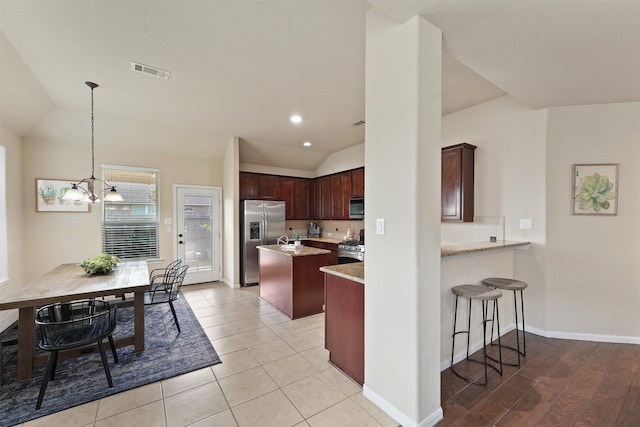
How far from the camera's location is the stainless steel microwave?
527 centimetres

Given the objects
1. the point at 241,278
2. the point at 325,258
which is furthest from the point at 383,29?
the point at 241,278

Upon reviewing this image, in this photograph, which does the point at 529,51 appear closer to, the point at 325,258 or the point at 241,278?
the point at 325,258

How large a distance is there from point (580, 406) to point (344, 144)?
194 inches

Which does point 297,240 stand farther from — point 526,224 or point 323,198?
point 526,224

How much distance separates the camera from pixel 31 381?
2316 millimetres

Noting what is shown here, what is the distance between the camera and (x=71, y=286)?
263cm

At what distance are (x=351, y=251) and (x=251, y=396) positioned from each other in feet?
10.1

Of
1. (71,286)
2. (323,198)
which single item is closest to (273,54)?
(71,286)

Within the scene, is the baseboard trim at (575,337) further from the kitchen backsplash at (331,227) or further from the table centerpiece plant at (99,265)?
the table centerpiece plant at (99,265)

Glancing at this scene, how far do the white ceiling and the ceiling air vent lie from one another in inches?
3.4

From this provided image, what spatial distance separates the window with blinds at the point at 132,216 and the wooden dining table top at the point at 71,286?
1516 mm

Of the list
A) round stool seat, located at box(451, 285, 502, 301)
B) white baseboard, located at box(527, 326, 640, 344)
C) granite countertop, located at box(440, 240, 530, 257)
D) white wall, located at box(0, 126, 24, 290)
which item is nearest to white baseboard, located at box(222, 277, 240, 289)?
white wall, located at box(0, 126, 24, 290)

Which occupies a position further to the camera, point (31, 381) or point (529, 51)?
point (31, 381)

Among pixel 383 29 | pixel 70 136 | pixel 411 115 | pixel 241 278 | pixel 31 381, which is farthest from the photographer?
pixel 241 278
